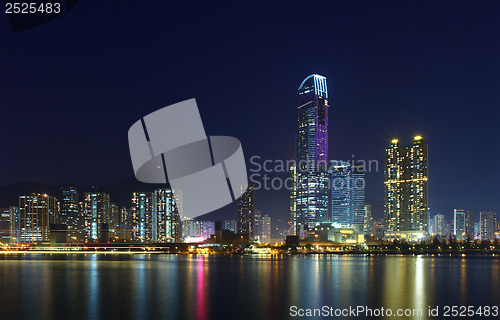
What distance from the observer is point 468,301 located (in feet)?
119

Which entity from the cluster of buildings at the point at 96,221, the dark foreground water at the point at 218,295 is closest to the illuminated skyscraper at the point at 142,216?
the cluster of buildings at the point at 96,221

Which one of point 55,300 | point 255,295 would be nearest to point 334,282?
point 255,295

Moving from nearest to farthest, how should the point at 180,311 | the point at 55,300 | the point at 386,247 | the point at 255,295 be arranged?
the point at 180,311, the point at 55,300, the point at 255,295, the point at 386,247

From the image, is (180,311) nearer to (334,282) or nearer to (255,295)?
(255,295)

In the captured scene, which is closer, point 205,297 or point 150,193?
point 205,297

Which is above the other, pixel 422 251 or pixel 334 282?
pixel 334 282

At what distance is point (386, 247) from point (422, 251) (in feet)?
54.6

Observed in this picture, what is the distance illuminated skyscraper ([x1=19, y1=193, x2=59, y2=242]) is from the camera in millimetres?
192375

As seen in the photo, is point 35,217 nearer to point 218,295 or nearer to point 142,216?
point 142,216

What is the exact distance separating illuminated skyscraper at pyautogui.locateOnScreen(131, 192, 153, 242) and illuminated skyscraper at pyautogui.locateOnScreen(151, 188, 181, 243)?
2375mm

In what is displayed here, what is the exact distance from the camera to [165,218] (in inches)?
7279

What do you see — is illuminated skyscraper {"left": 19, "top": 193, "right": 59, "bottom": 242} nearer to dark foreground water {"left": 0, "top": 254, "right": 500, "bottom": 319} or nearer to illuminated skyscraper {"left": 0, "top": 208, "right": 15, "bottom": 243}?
illuminated skyscraper {"left": 0, "top": 208, "right": 15, "bottom": 243}

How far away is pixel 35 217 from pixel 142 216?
41899mm

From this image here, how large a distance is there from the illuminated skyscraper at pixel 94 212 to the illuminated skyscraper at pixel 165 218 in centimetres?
2268
